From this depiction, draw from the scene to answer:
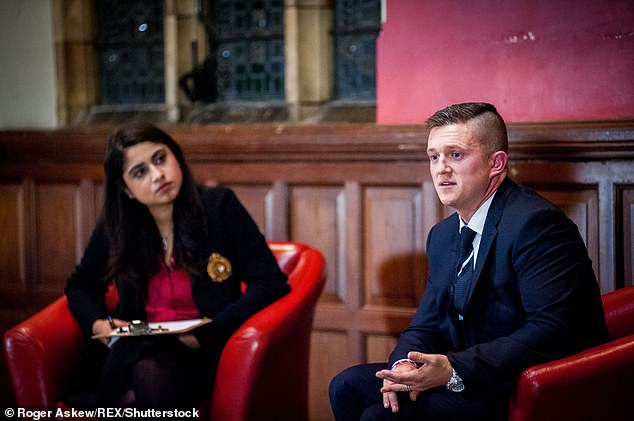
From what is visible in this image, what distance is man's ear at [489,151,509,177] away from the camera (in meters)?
2.03

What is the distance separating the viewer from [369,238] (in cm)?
319

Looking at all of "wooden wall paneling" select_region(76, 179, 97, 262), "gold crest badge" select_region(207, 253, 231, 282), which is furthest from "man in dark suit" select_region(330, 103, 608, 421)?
"wooden wall paneling" select_region(76, 179, 97, 262)

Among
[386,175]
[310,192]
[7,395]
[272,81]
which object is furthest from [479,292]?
[7,395]

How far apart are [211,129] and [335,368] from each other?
117 cm

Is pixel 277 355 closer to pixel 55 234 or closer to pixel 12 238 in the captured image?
pixel 55 234

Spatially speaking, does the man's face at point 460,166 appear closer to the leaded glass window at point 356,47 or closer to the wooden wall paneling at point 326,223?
the wooden wall paneling at point 326,223

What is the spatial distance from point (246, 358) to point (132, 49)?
92.8 inches

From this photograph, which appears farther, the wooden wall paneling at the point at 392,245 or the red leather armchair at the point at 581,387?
the wooden wall paneling at the point at 392,245

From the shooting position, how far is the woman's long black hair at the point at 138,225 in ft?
8.71

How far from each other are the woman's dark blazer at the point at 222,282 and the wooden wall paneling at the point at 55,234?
96 centimetres

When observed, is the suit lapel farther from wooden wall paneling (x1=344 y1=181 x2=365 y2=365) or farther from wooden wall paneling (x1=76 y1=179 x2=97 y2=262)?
wooden wall paneling (x1=76 y1=179 x2=97 y2=262)

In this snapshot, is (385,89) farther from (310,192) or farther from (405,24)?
(310,192)

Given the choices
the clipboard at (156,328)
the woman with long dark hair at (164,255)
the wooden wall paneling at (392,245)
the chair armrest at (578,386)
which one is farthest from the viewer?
the wooden wall paneling at (392,245)

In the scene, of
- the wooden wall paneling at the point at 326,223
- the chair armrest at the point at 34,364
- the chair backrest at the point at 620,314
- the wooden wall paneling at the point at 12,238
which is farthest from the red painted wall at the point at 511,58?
the wooden wall paneling at the point at 12,238
